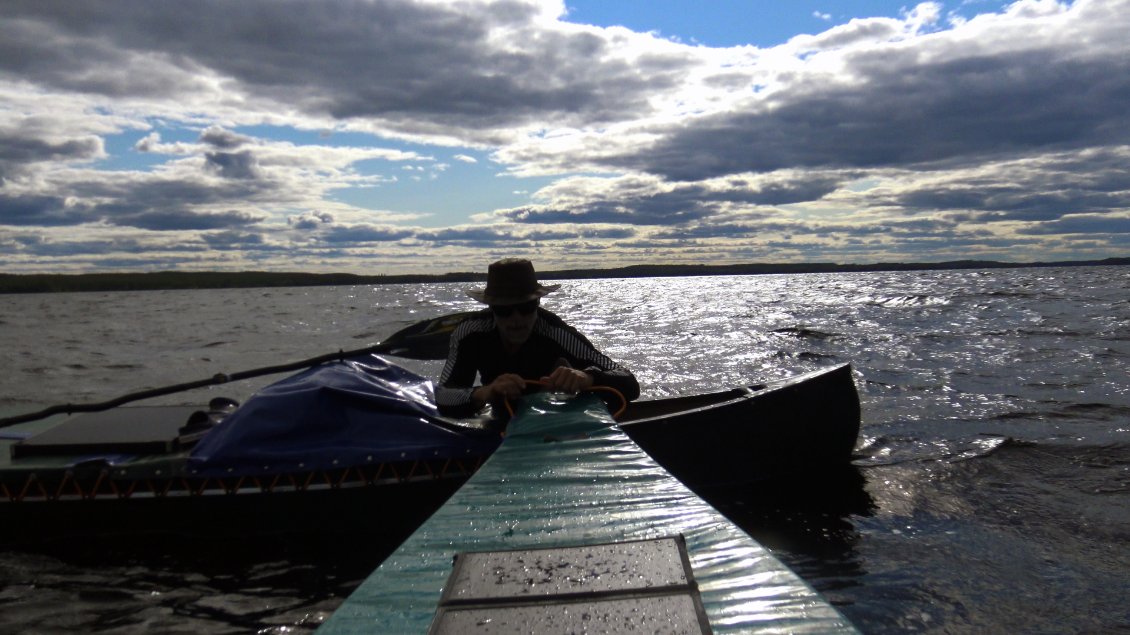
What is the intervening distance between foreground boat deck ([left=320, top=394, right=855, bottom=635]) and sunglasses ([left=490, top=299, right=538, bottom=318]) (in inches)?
47.0

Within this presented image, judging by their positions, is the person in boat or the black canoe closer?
the person in boat

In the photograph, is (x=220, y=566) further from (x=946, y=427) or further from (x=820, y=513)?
(x=946, y=427)

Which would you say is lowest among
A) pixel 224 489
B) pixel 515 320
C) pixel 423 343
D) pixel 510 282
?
pixel 224 489

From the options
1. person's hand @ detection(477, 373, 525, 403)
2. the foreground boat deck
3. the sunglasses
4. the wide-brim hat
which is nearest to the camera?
the foreground boat deck

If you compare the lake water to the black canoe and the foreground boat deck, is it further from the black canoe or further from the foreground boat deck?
the foreground boat deck

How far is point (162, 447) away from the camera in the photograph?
7215mm

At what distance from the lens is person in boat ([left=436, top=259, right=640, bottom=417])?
5.57 meters

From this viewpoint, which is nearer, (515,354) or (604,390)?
(604,390)

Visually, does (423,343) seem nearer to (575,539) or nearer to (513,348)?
(513,348)

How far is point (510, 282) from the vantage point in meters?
5.54

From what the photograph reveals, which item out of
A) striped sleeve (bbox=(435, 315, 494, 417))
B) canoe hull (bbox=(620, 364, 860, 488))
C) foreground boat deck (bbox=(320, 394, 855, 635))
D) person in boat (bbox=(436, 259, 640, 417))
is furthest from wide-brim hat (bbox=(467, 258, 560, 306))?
canoe hull (bbox=(620, 364, 860, 488))

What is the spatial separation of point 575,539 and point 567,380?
247 cm

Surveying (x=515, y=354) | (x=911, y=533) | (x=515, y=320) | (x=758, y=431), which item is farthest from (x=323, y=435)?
(x=911, y=533)

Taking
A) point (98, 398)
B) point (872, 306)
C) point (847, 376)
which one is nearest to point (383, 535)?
point (847, 376)
